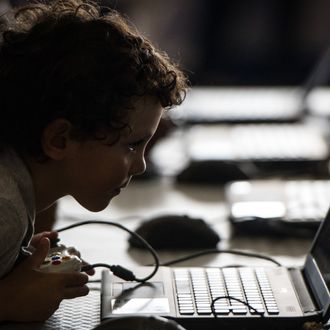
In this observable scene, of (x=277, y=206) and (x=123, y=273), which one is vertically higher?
(x=277, y=206)

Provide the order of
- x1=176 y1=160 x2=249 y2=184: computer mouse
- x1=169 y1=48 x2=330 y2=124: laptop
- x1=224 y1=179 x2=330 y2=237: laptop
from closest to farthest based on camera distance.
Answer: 1. x1=224 y1=179 x2=330 y2=237: laptop
2. x1=176 y1=160 x2=249 y2=184: computer mouse
3. x1=169 y1=48 x2=330 y2=124: laptop

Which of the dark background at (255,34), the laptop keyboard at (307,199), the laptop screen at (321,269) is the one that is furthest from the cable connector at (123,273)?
the dark background at (255,34)

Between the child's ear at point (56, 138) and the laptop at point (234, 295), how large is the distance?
18 cm

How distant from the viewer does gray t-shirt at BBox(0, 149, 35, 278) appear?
82 cm

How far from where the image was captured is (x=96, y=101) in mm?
864

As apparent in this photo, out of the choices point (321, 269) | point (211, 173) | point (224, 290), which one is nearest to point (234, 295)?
point (224, 290)

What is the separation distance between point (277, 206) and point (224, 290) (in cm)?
36

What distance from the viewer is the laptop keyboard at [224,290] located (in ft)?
2.82

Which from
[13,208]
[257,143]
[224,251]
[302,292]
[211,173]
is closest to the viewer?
[13,208]

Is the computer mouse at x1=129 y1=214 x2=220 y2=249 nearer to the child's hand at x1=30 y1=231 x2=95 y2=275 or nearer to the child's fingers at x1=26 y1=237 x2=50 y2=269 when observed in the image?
the child's hand at x1=30 y1=231 x2=95 y2=275

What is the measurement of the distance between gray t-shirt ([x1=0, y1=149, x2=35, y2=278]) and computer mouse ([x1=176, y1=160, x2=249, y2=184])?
0.57 m

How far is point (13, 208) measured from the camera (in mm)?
829

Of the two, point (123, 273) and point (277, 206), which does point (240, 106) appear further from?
→ point (123, 273)

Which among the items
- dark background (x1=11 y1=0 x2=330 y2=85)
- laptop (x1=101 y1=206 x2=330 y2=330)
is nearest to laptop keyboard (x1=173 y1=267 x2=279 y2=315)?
laptop (x1=101 y1=206 x2=330 y2=330)
